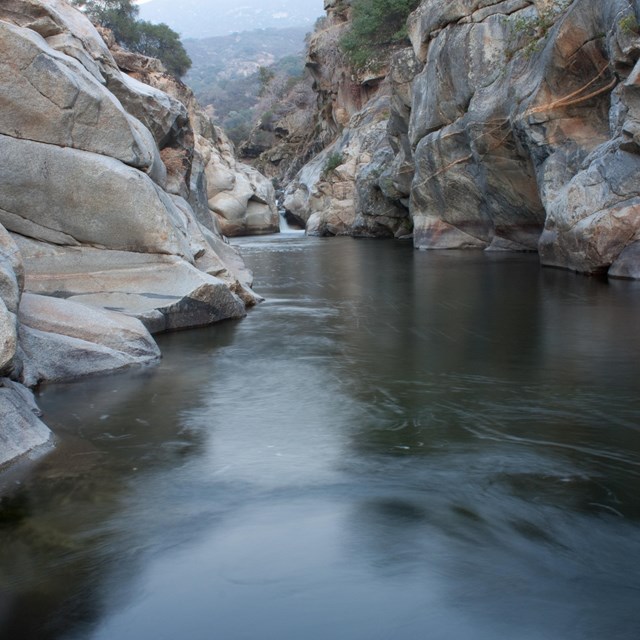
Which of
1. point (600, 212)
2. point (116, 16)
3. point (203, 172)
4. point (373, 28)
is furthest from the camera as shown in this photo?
point (116, 16)

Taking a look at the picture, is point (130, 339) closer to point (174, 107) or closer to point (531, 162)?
point (174, 107)

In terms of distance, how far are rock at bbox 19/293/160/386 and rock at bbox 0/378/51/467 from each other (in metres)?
1.10

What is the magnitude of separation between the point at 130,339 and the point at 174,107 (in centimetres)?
957

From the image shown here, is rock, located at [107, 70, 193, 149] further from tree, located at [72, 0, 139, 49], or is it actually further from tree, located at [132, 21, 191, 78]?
tree, located at [132, 21, 191, 78]

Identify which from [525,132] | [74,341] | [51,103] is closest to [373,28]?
[525,132]

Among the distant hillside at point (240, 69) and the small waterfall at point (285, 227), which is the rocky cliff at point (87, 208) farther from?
the distant hillside at point (240, 69)

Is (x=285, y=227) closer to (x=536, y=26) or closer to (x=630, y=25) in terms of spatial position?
(x=536, y=26)

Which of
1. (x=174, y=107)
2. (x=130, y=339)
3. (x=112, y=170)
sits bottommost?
(x=130, y=339)

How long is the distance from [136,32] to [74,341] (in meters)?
46.7

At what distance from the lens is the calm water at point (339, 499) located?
3674 millimetres

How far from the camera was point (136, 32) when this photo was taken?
165 feet

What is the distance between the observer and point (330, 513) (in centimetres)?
470

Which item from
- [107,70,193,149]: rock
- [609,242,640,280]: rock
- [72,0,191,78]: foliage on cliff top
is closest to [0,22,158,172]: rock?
[107,70,193,149]: rock

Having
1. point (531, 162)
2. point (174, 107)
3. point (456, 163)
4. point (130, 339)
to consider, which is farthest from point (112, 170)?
point (456, 163)
